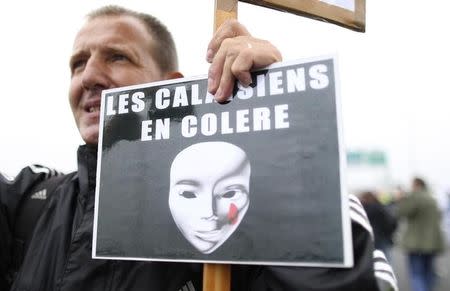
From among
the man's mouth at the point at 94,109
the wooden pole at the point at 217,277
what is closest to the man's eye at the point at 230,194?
the wooden pole at the point at 217,277

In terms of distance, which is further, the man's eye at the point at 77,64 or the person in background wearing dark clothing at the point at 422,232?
the person in background wearing dark clothing at the point at 422,232

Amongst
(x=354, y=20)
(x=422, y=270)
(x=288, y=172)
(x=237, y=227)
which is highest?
(x=354, y=20)

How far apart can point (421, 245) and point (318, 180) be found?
177 inches

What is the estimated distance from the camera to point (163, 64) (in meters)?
1.50

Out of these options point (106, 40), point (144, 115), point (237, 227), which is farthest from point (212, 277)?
point (106, 40)

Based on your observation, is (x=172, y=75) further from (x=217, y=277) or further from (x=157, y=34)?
(x=217, y=277)

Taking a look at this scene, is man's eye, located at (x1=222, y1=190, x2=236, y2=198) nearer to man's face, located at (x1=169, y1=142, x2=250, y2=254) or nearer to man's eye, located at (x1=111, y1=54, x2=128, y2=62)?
man's face, located at (x1=169, y1=142, x2=250, y2=254)

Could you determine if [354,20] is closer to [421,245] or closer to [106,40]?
[106,40]

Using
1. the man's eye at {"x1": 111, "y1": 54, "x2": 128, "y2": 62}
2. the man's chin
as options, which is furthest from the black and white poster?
the man's eye at {"x1": 111, "y1": 54, "x2": 128, "y2": 62}

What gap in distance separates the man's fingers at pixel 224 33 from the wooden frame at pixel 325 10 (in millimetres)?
112

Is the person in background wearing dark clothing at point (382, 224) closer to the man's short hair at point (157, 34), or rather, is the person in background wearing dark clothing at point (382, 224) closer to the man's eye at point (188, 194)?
the man's short hair at point (157, 34)

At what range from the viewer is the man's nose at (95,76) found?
1.30 m

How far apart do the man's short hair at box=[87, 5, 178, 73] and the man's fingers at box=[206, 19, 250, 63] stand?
531mm

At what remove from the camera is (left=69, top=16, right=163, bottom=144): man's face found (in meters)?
1.31
